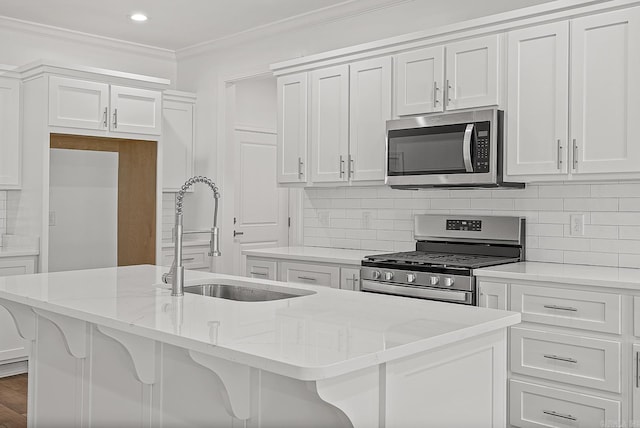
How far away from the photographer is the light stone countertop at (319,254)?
409 cm

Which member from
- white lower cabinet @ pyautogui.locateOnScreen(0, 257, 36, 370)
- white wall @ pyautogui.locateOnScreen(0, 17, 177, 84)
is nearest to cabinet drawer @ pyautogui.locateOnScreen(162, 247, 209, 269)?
white lower cabinet @ pyautogui.locateOnScreen(0, 257, 36, 370)

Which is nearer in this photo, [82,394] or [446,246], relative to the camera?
[82,394]

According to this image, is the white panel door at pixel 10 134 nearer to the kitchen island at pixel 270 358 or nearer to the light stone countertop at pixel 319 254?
the light stone countertop at pixel 319 254

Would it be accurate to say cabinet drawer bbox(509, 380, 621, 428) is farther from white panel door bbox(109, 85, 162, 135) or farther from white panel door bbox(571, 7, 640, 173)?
white panel door bbox(109, 85, 162, 135)

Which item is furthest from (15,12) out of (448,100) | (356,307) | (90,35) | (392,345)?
(392,345)

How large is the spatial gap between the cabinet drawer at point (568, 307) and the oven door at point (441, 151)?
0.71m

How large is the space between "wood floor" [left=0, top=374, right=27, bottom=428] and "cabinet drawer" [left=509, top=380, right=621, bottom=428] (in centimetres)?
270

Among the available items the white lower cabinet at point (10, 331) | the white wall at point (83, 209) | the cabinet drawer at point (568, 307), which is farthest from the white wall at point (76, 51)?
the cabinet drawer at point (568, 307)

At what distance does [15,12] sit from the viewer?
4938mm

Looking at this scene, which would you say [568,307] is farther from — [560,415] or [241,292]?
[241,292]

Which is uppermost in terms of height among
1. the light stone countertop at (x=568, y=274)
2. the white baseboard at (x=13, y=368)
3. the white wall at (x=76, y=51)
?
the white wall at (x=76, y=51)

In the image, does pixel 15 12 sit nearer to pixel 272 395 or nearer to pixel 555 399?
pixel 272 395

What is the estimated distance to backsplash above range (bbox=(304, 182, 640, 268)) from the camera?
11.4 ft

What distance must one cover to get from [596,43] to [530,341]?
1541mm
